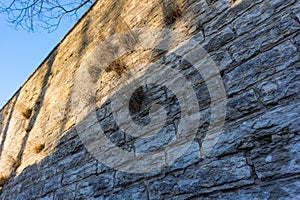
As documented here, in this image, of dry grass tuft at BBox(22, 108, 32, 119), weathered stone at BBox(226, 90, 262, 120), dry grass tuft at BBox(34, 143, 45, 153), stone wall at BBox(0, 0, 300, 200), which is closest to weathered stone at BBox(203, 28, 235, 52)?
stone wall at BBox(0, 0, 300, 200)

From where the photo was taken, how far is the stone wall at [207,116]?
3.13 ft

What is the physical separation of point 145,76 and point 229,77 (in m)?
0.68

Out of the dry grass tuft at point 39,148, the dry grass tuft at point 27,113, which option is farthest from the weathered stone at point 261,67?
the dry grass tuft at point 27,113

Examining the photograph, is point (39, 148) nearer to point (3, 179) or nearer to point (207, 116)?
point (3, 179)

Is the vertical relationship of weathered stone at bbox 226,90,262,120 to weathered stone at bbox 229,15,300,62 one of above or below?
below

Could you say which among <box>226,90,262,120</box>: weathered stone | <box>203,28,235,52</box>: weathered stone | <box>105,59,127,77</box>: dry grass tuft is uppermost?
<box>105,59,127,77</box>: dry grass tuft

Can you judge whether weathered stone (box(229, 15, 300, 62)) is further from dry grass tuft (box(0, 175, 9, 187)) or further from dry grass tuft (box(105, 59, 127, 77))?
dry grass tuft (box(0, 175, 9, 187))

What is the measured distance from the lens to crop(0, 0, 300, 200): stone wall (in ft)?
3.13

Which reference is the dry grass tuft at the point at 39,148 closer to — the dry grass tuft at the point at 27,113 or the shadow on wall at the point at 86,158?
the shadow on wall at the point at 86,158

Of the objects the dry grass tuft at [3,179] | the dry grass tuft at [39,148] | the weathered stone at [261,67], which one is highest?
the dry grass tuft at [39,148]

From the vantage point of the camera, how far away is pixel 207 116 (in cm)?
120

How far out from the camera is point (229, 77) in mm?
1201

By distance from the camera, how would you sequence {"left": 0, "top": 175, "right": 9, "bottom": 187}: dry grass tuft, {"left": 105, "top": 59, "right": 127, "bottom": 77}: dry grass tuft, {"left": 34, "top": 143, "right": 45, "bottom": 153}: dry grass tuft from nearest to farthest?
{"left": 105, "top": 59, "right": 127, "bottom": 77}: dry grass tuft → {"left": 34, "top": 143, "right": 45, "bottom": 153}: dry grass tuft → {"left": 0, "top": 175, "right": 9, "bottom": 187}: dry grass tuft

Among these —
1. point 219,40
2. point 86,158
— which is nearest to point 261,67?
point 219,40
